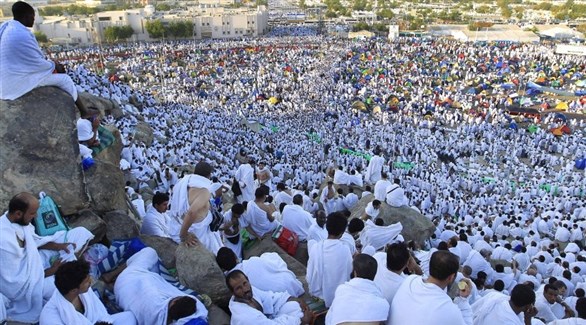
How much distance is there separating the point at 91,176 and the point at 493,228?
8.19 meters

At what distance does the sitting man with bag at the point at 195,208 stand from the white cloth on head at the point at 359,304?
1619mm

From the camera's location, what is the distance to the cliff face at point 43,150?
3.75m

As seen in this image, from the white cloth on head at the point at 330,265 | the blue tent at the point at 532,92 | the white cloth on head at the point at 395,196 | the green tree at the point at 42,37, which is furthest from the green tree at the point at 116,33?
the white cloth on head at the point at 330,265

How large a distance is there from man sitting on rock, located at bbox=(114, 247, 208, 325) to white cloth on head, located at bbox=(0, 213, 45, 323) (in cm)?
54

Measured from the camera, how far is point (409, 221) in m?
6.97

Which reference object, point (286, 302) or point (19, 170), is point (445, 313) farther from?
point (19, 170)

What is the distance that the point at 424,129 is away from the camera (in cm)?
2036

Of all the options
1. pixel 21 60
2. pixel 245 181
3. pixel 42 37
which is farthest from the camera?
pixel 42 37

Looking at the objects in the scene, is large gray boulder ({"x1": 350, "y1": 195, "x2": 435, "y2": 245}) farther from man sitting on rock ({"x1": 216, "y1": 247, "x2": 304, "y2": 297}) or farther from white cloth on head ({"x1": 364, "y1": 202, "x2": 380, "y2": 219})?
man sitting on rock ({"x1": 216, "y1": 247, "x2": 304, "y2": 297})

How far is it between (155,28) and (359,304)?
53.5 metres

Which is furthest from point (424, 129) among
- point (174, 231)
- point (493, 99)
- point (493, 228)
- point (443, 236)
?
point (174, 231)

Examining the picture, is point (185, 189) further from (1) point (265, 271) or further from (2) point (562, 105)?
(2) point (562, 105)

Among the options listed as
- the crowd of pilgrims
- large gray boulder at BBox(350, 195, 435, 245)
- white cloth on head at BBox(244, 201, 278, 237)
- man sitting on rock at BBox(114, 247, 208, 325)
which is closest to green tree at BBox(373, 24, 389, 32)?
the crowd of pilgrims

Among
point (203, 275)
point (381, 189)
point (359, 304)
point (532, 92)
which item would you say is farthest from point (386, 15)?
point (359, 304)
